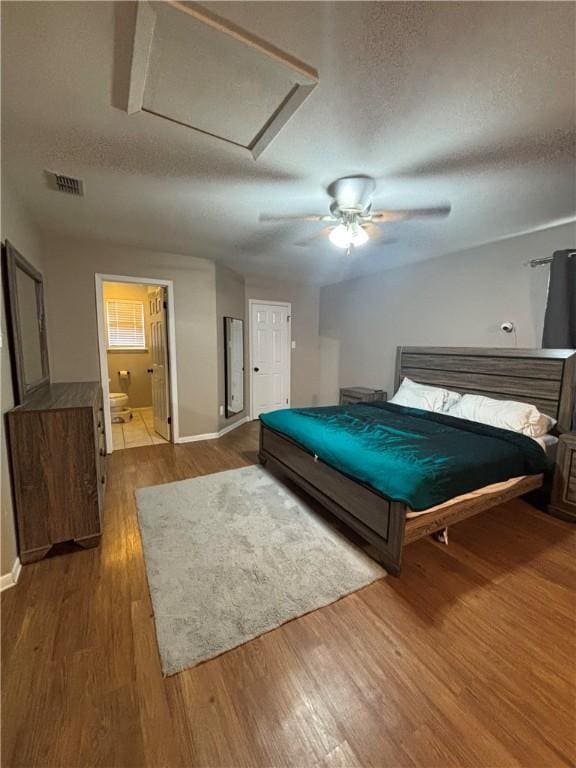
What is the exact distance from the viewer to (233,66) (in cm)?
125

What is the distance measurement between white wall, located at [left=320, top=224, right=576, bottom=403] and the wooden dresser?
3765 millimetres

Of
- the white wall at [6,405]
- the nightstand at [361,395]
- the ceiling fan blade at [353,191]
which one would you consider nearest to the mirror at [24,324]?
the white wall at [6,405]

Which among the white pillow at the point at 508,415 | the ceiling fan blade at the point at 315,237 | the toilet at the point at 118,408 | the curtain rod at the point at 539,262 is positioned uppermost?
the ceiling fan blade at the point at 315,237

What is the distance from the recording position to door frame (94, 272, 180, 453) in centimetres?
360

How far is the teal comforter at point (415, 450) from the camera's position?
1866 mm

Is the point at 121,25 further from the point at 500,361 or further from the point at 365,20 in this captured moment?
the point at 500,361

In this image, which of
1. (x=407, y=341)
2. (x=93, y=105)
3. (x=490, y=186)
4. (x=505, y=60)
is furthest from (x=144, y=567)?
(x=407, y=341)

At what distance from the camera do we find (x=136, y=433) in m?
4.69

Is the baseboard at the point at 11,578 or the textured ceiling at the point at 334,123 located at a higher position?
the textured ceiling at the point at 334,123

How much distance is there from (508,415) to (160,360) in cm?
407

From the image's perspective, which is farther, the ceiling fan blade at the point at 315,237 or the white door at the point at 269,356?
the white door at the point at 269,356

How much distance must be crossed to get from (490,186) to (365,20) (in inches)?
63.1

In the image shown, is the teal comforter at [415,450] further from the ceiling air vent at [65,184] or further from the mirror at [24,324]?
the ceiling air vent at [65,184]

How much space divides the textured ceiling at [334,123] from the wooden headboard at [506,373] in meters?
1.20
